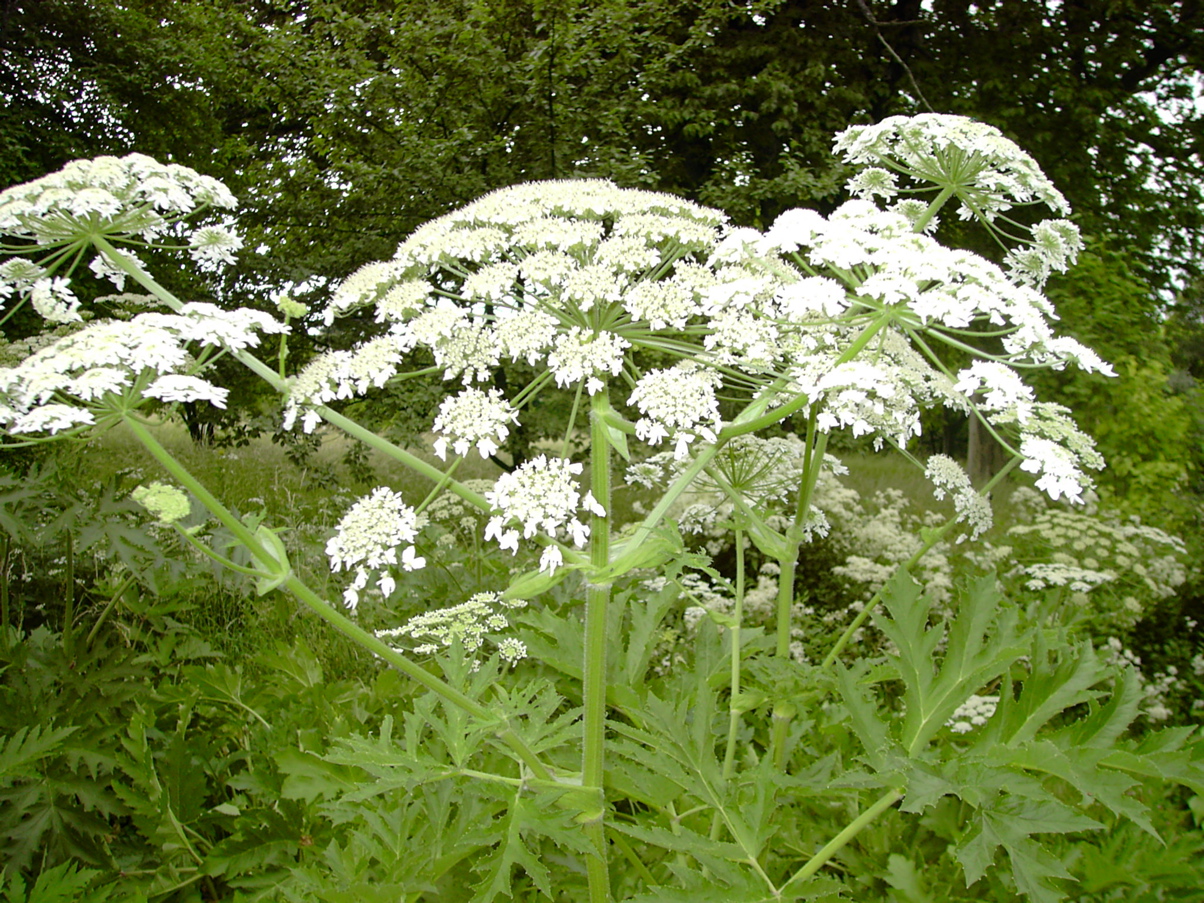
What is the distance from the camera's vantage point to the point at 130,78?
11555 mm

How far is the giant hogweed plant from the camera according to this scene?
167 centimetres

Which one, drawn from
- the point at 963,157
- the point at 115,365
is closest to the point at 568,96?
the point at 963,157

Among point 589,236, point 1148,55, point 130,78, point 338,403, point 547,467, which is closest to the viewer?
point 547,467

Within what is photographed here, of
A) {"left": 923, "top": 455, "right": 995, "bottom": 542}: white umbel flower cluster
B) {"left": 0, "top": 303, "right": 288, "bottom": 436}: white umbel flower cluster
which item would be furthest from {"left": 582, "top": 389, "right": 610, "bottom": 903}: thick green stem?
{"left": 923, "top": 455, "right": 995, "bottom": 542}: white umbel flower cluster

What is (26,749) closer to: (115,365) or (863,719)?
(115,365)

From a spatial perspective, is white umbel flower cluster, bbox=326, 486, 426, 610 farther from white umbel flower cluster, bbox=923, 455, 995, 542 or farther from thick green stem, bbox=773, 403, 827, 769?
white umbel flower cluster, bbox=923, 455, 995, 542

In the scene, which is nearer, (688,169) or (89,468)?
(89,468)

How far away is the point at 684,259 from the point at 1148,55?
1537 centimetres

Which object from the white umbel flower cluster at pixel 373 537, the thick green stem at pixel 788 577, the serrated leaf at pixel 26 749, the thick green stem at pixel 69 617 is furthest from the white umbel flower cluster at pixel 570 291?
the thick green stem at pixel 69 617

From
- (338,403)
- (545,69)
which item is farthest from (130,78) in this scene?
(545,69)

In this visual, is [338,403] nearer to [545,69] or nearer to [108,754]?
[545,69]

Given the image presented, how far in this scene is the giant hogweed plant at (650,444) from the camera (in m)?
1.67

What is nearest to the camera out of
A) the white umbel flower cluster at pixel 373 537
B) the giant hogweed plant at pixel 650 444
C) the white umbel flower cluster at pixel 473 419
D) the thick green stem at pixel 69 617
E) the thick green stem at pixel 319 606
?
the thick green stem at pixel 319 606

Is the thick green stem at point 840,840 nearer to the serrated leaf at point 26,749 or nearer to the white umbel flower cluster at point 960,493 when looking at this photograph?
the white umbel flower cluster at point 960,493
